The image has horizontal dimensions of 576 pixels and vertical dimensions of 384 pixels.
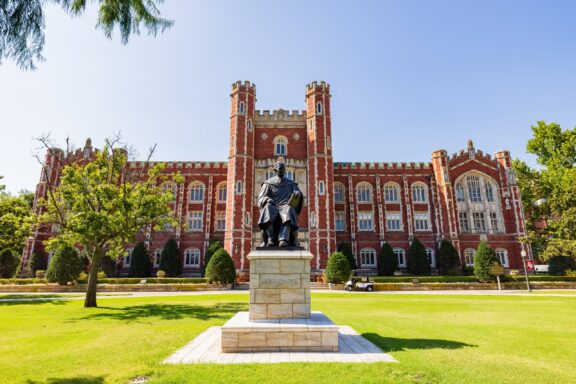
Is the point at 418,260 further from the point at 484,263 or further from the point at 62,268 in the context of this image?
the point at 62,268

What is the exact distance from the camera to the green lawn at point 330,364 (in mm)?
4570

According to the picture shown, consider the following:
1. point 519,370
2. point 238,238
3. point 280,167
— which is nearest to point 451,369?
point 519,370

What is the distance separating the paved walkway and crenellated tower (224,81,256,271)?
77.9 ft

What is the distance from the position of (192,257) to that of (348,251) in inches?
666

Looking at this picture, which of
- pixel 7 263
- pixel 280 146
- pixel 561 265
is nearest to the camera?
pixel 7 263

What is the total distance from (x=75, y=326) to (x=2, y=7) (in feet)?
28.0

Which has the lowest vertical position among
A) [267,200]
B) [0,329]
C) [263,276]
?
[0,329]

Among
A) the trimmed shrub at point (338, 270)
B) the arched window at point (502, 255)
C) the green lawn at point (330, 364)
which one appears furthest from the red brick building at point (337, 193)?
the green lawn at point (330, 364)

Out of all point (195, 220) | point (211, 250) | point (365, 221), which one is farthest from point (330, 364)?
point (195, 220)

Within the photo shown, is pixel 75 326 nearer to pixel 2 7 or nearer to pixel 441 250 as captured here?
pixel 2 7

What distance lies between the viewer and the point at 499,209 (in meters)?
35.5

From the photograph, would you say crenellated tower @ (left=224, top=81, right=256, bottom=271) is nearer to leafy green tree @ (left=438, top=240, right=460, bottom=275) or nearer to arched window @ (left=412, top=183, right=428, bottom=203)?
arched window @ (left=412, top=183, right=428, bottom=203)

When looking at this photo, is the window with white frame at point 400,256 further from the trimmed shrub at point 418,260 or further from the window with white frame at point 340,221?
the window with white frame at point 340,221

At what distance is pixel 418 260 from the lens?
105ft
